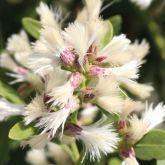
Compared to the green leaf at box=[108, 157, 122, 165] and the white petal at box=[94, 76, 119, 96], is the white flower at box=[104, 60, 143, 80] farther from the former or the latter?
the green leaf at box=[108, 157, 122, 165]

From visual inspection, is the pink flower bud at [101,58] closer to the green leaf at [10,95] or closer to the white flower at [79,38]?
the white flower at [79,38]

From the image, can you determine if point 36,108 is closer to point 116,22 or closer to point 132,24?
point 116,22

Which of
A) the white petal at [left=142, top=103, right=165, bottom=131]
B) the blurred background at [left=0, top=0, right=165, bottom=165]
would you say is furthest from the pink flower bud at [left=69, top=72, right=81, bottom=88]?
the blurred background at [left=0, top=0, right=165, bottom=165]

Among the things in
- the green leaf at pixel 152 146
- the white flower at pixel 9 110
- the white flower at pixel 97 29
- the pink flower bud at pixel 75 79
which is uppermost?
the white flower at pixel 97 29

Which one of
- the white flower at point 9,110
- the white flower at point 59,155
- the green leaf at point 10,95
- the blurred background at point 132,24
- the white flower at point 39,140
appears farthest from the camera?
the blurred background at point 132,24

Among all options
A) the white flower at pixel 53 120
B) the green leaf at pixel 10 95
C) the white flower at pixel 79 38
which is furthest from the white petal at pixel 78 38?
the green leaf at pixel 10 95

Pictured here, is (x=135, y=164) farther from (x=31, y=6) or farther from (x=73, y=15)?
(x=31, y=6)

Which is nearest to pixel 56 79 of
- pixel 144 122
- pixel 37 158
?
pixel 144 122

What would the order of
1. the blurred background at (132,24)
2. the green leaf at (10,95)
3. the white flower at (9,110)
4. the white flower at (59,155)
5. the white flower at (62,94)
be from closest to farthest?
the white flower at (62,94) → the white flower at (9,110) → the green leaf at (10,95) → the white flower at (59,155) → the blurred background at (132,24)
